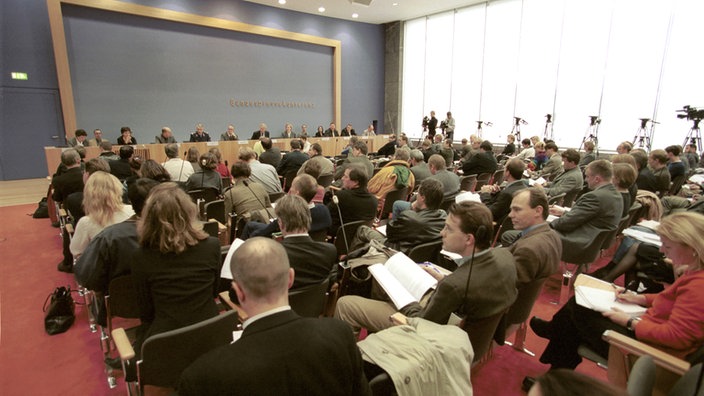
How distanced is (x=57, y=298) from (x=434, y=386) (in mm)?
3258

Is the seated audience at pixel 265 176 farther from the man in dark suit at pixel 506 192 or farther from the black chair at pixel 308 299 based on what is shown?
the black chair at pixel 308 299

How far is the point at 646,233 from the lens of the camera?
9.78ft

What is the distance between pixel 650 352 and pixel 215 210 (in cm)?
382

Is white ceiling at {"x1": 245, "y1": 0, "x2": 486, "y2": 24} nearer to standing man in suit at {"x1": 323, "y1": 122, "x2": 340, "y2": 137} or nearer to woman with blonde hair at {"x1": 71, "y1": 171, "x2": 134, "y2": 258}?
standing man in suit at {"x1": 323, "y1": 122, "x2": 340, "y2": 137}

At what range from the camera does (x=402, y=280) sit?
87.4 inches

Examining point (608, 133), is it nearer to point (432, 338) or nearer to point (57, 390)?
point (432, 338)

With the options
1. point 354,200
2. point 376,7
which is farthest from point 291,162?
point 376,7

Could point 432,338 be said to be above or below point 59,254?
above

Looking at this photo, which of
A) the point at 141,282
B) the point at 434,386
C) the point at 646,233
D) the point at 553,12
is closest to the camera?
the point at 434,386

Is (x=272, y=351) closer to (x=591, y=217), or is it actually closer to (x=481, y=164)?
(x=591, y=217)

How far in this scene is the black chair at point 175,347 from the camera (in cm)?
156

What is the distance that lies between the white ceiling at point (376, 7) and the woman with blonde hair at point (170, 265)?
10938mm

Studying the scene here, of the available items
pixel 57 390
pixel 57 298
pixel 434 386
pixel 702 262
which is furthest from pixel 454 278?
pixel 57 298

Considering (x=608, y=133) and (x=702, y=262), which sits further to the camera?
(x=608, y=133)
